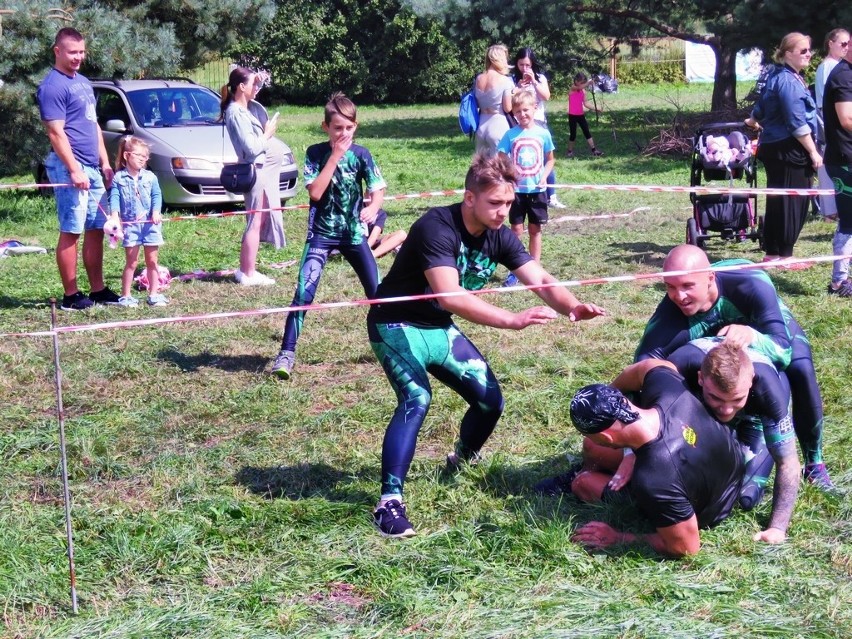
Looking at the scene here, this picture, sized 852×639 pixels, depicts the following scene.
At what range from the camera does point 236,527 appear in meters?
4.36

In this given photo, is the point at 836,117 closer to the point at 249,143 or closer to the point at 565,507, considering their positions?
the point at 565,507

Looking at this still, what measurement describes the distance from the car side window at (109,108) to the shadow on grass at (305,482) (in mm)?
9204

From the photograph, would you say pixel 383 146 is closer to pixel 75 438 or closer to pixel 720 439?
pixel 75 438

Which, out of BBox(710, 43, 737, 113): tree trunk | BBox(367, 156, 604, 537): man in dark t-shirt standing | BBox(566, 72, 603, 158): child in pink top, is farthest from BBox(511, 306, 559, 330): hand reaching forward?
BBox(710, 43, 737, 113): tree trunk

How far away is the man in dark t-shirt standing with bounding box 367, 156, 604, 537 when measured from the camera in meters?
4.19

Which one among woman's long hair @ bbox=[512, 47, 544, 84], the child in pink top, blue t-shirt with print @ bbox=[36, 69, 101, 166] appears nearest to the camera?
blue t-shirt with print @ bbox=[36, 69, 101, 166]

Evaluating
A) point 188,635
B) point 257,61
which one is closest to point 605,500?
point 188,635

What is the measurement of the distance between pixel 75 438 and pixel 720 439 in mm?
3198

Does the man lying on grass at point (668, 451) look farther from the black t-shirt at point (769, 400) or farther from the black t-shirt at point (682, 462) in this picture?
the black t-shirt at point (769, 400)

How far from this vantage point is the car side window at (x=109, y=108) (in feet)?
43.7

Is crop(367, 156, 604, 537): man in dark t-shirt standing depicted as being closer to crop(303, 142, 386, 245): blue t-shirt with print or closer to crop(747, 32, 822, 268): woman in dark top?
crop(303, 142, 386, 245): blue t-shirt with print

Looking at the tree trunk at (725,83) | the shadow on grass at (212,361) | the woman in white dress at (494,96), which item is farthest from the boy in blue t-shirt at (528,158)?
the tree trunk at (725,83)

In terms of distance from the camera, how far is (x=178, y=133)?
12.7 metres

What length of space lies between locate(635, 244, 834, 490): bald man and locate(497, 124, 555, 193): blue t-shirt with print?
373 centimetres
